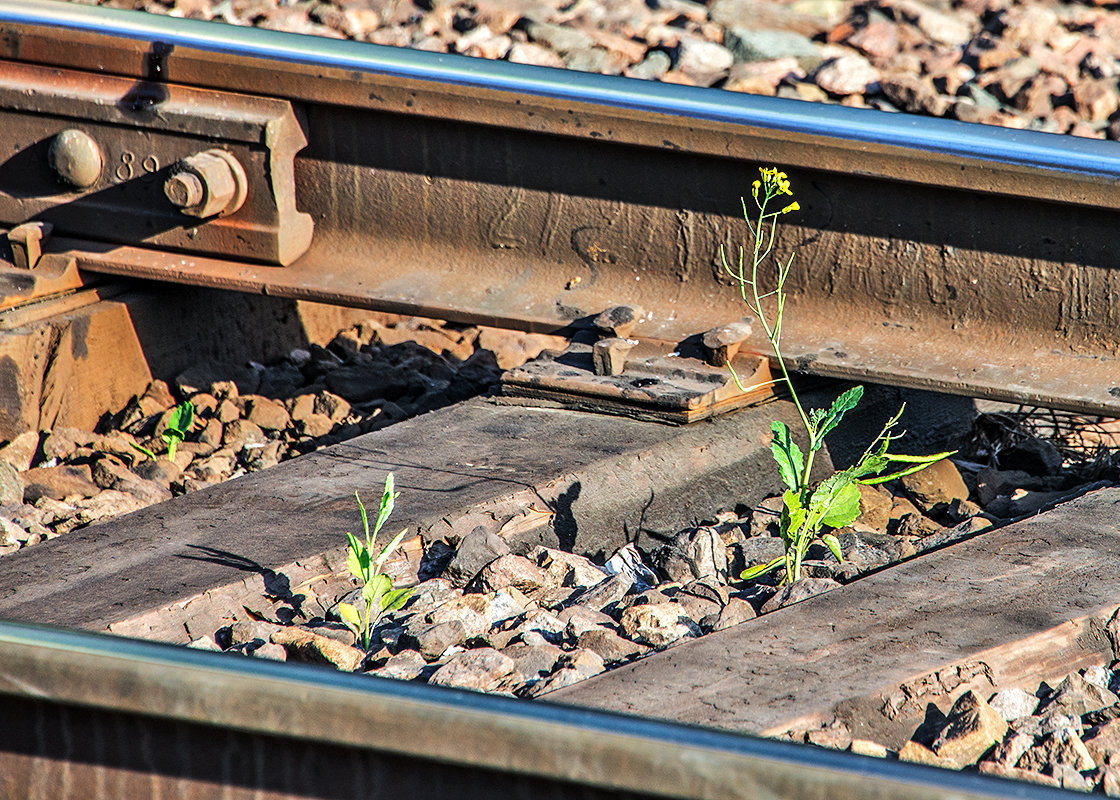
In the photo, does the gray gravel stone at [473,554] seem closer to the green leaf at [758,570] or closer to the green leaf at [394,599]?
the green leaf at [394,599]

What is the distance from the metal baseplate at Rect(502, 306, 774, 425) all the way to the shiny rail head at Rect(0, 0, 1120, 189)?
0.53 metres

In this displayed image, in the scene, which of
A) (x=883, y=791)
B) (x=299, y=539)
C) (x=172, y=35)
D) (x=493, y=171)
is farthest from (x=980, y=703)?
(x=172, y=35)

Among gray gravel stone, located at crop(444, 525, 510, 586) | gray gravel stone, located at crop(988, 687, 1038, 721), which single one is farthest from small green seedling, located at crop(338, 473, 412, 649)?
gray gravel stone, located at crop(988, 687, 1038, 721)

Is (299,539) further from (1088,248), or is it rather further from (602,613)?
(1088,248)

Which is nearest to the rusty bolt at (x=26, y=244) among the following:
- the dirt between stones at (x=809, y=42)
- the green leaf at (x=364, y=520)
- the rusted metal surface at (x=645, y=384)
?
the rusted metal surface at (x=645, y=384)

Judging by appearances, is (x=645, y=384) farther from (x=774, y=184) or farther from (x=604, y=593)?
(x=604, y=593)

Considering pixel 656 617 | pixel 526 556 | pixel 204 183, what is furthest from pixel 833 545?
pixel 204 183

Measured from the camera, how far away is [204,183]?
3.68m

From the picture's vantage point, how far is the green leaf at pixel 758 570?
9.00 feet

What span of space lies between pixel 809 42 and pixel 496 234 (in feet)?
11.3

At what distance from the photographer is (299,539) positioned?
2.68 meters

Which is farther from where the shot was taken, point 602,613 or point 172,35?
point 172,35

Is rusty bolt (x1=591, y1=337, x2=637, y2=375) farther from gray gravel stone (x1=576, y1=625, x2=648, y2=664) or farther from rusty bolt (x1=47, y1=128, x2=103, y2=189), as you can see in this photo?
rusty bolt (x1=47, y1=128, x2=103, y2=189)

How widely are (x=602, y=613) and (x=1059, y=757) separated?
84 centimetres
